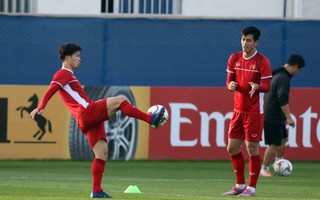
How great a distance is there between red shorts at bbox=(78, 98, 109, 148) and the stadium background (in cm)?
844

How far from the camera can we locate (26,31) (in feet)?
74.8

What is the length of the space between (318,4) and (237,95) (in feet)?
43.6

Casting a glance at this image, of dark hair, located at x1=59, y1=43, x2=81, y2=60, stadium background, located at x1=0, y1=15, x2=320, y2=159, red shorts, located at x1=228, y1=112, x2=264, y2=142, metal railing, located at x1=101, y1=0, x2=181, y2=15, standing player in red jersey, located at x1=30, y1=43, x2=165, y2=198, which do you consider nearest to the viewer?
standing player in red jersey, located at x1=30, y1=43, x2=165, y2=198

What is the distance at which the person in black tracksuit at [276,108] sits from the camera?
19016 mm

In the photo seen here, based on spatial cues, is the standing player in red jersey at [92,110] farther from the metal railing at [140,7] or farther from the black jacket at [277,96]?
the metal railing at [140,7]


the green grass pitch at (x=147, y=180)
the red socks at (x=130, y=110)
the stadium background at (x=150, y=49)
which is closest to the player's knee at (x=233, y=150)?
the green grass pitch at (x=147, y=180)

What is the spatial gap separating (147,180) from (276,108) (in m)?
2.64

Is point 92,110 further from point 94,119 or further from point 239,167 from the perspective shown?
point 239,167

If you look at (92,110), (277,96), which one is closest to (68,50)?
(92,110)

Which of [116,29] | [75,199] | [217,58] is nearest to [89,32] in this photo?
[116,29]

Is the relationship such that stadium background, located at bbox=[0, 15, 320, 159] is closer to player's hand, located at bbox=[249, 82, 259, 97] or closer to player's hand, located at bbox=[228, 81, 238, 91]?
player's hand, located at bbox=[228, 81, 238, 91]

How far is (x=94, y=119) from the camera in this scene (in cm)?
1366

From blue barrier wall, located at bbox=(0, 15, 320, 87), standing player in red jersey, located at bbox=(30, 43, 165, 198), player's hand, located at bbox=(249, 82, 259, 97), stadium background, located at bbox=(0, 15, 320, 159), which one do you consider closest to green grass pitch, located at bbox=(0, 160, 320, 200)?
standing player in red jersey, located at bbox=(30, 43, 165, 198)

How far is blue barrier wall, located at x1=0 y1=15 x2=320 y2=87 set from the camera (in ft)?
75.3
